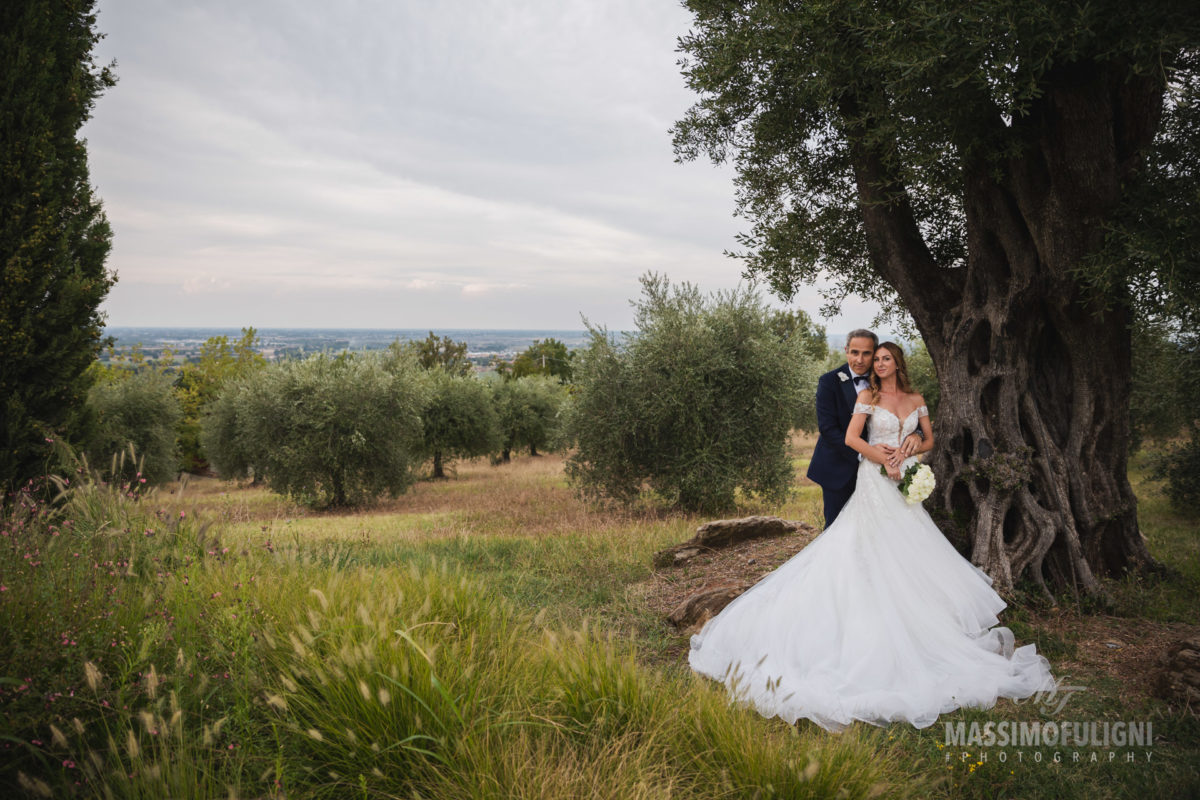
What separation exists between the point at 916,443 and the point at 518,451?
37.2 m

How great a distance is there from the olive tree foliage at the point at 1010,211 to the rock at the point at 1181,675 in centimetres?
177

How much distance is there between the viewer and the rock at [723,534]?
30.7ft

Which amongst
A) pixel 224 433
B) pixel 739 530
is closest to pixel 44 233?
pixel 739 530

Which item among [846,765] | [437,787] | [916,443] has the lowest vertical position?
[437,787]

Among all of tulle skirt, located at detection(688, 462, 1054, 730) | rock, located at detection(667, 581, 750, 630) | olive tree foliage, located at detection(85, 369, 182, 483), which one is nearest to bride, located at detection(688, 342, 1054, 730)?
tulle skirt, located at detection(688, 462, 1054, 730)

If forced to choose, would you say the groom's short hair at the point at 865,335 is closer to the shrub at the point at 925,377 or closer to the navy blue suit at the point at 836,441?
the navy blue suit at the point at 836,441

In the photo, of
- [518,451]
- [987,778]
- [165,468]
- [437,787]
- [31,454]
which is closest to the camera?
[437,787]

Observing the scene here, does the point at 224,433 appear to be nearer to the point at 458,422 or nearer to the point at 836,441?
the point at 458,422

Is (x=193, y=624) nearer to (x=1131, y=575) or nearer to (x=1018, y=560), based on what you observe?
(x=1018, y=560)

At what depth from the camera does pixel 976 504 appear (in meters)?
7.39

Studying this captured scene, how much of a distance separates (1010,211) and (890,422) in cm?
306

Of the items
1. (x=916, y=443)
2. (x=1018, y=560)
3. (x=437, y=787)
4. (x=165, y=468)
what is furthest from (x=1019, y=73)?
(x=165, y=468)

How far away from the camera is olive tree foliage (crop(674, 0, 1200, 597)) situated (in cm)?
591

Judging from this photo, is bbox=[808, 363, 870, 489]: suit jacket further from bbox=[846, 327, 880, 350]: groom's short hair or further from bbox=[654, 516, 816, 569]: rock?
bbox=[654, 516, 816, 569]: rock
